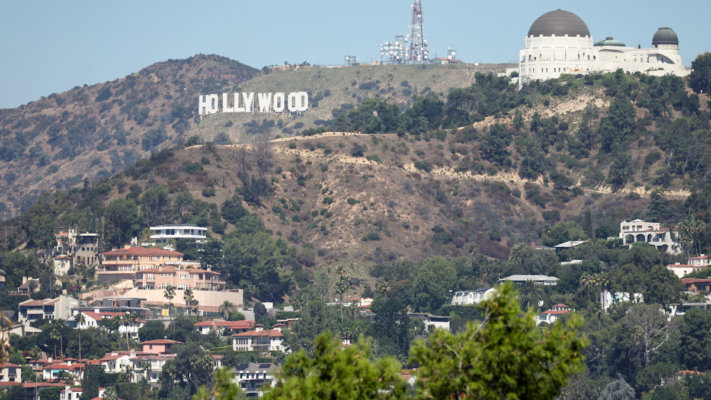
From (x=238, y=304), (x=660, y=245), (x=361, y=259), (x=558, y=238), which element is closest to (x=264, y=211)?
(x=361, y=259)

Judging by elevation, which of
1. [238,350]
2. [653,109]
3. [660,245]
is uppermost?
[653,109]

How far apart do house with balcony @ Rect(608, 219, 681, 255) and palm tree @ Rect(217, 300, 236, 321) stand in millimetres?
47786

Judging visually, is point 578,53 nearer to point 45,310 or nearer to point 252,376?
point 252,376

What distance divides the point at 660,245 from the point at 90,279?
66.4m

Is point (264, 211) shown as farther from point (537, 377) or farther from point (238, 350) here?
point (537, 377)

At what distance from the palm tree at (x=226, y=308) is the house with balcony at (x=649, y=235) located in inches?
1881

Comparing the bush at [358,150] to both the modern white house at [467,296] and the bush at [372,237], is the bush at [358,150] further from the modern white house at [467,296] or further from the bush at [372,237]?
the modern white house at [467,296]

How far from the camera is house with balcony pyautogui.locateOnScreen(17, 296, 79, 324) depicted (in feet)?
391

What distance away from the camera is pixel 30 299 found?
124 meters

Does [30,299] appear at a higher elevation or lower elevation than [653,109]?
lower

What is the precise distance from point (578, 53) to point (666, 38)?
43.1 feet

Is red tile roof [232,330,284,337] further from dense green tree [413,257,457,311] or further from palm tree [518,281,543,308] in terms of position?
palm tree [518,281,543,308]

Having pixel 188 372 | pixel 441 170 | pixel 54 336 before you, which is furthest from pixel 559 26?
pixel 54 336

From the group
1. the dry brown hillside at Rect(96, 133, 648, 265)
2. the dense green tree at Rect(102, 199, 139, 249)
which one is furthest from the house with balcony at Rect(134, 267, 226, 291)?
the dry brown hillside at Rect(96, 133, 648, 265)
